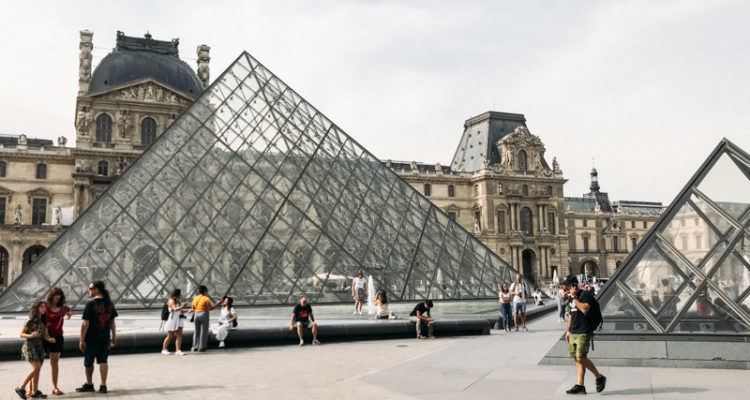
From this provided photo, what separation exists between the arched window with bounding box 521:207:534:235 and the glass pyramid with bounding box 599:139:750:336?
50.5 m

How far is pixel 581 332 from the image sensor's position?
5984 mm

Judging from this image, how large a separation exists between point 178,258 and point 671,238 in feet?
33.2

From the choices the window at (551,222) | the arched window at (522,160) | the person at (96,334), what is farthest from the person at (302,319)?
the window at (551,222)

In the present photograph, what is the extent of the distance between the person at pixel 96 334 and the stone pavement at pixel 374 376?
0.70ft

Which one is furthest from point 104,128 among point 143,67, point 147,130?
point 143,67

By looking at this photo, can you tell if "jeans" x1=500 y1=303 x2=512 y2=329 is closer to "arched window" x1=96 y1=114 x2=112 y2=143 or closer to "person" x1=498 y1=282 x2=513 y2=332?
→ "person" x1=498 y1=282 x2=513 y2=332

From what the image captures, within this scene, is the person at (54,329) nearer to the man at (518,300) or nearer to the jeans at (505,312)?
the jeans at (505,312)

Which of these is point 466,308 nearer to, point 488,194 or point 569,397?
point 569,397

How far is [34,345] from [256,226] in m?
8.92

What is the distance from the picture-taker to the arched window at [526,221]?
57.9 meters

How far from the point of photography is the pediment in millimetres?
44250

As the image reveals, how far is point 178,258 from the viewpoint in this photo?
1393cm

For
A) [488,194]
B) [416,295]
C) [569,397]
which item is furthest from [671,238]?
[488,194]

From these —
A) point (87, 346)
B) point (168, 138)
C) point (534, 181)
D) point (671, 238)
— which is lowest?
point (87, 346)
